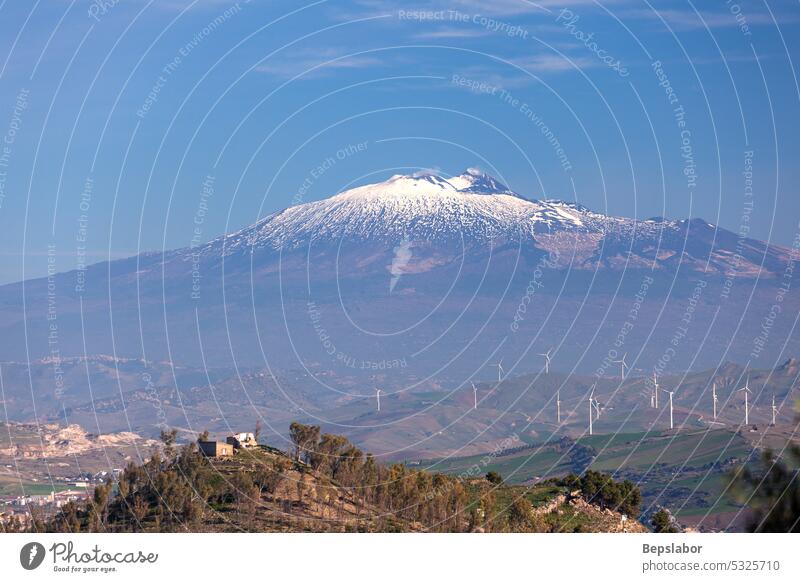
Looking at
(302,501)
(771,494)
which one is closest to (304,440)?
(302,501)

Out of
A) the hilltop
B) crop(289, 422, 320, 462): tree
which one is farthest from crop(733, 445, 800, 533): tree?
crop(289, 422, 320, 462): tree

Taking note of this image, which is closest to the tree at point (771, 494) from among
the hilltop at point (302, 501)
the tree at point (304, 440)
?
the hilltop at point (302, 501)

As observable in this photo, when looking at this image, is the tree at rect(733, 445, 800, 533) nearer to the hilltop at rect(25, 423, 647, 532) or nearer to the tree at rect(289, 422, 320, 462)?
the hilltop at rect(25, 423, 647, 532)

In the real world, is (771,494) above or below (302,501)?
above

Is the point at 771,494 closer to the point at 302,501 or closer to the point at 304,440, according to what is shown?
the point at 302,501

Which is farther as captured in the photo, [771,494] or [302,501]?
[302,501]

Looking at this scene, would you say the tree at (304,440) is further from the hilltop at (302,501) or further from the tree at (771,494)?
the tree at (771,494)

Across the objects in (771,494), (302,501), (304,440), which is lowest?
(302,501)
